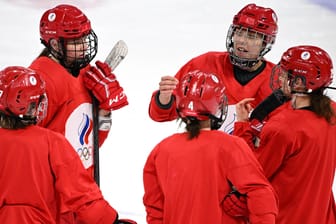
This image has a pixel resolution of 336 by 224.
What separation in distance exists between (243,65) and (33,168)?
1084mm

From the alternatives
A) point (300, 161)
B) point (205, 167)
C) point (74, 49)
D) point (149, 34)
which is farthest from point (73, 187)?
point (149, 34)

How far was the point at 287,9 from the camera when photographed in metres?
5.23

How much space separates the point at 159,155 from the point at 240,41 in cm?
82

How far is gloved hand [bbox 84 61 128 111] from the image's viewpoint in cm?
288

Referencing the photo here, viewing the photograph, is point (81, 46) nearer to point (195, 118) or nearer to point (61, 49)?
point (61, 49)

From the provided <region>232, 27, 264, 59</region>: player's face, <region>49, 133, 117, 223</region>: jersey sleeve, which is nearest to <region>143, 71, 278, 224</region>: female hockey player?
<region>49, 133, 117, 223</region>: jersey sleeve

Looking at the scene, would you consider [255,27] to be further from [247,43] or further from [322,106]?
[322,106]

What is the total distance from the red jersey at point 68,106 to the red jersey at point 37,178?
395 mm

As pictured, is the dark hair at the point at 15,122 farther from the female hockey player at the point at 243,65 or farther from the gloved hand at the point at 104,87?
the female hockey player at the point at 243,65

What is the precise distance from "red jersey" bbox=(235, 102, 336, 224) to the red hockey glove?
12.3 inches

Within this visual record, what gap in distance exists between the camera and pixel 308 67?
257cm

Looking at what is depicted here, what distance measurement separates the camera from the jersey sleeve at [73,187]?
2348 mm

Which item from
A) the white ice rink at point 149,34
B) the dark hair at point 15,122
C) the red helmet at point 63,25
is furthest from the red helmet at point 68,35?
the white ice rink at point 149,34

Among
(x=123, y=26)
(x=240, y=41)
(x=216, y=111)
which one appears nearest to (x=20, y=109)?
(x=216, y=111)
